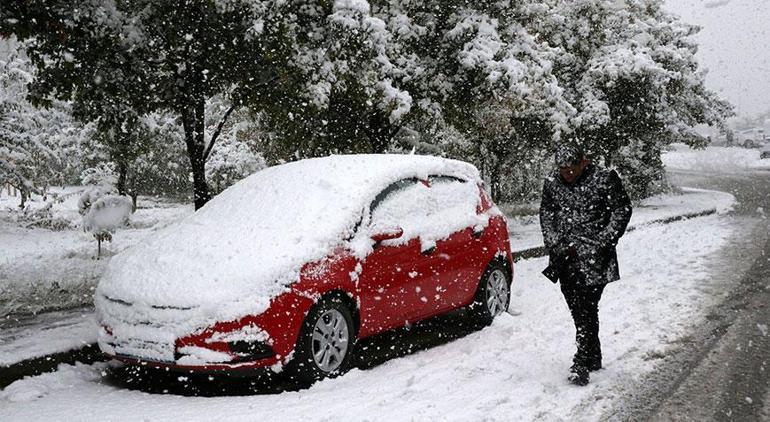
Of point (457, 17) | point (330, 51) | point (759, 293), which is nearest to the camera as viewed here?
point (759, 293)

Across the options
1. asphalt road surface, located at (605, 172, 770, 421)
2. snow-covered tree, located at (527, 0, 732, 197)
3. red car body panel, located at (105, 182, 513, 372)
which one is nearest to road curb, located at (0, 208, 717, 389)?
red car body panel, located at (105, 182, 513, 372)

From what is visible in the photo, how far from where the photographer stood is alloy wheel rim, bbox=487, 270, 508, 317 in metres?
7.48

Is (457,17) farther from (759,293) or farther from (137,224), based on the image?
(137,224)

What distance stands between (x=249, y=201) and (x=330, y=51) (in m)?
4.55

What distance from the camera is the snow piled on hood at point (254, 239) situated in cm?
513

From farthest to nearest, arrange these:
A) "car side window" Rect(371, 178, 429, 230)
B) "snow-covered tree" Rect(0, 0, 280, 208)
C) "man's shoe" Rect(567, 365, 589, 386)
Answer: "snow-covered tree" Rect(0, 0, 280, 208), "car side window" Rect(371, 178, 429, 230), "man's shoe" Rect(567, 365, 589, 386)

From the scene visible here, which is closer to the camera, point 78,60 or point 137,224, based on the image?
point 78,60

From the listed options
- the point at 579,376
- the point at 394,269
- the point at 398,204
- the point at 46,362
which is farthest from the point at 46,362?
the point at 579,376

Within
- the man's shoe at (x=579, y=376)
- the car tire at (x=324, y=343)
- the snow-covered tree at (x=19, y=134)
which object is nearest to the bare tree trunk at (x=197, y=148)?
the car tire at (x=324, y=343)

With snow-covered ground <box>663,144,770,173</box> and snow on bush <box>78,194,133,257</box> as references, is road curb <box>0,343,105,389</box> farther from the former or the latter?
snow-covered ground <box>663,144,770,173</box>

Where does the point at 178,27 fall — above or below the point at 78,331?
above

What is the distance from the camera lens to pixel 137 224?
2003 centimetres

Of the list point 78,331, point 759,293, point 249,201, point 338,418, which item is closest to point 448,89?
point 759,293

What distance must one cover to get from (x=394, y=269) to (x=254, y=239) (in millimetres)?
1260
